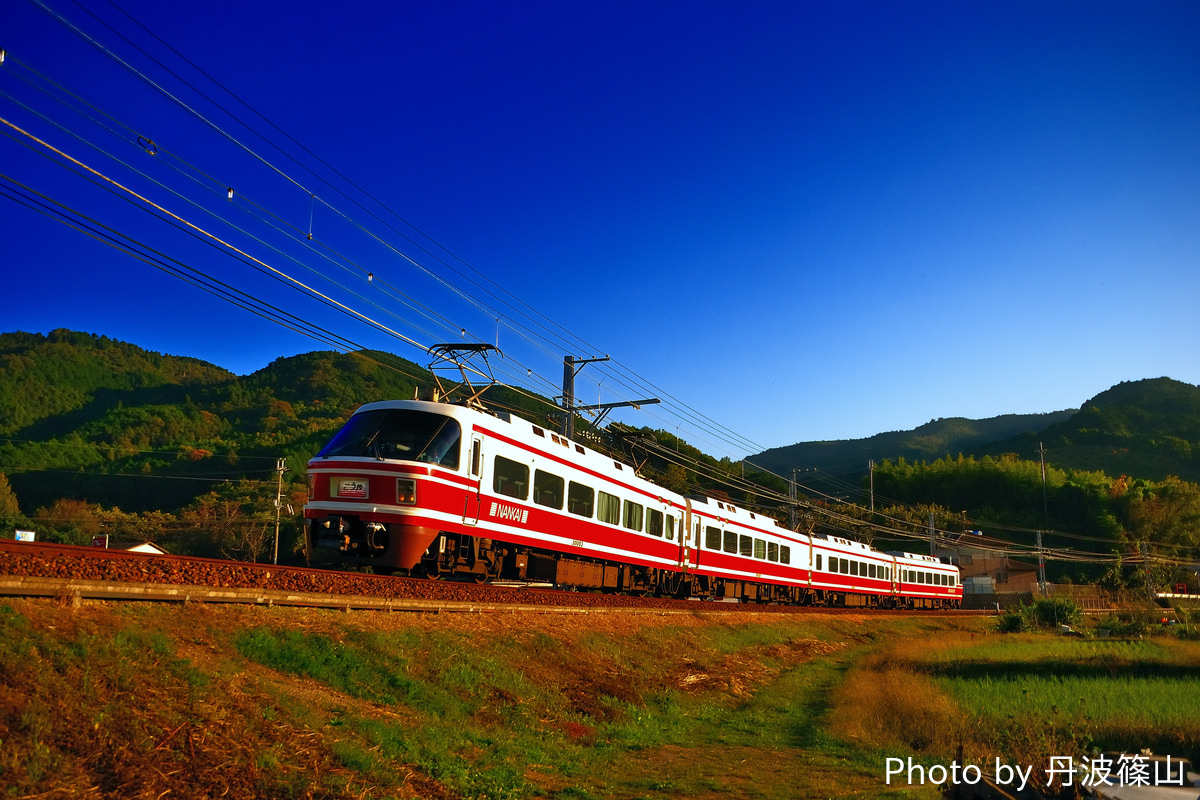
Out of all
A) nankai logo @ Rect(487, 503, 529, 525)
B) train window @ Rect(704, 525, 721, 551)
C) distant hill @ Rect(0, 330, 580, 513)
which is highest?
distant hill @ Rect(0, 330, 580, 513)

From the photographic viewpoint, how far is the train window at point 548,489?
17281 mm

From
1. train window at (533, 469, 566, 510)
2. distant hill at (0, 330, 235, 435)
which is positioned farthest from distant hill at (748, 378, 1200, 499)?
train window at (533, 469, 566, 510)

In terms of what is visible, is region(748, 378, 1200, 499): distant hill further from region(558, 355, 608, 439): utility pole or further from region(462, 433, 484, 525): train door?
A: region(462, 433, 484, 525): train door

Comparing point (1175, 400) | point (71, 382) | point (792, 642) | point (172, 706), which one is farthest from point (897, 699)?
point (1175, 400)

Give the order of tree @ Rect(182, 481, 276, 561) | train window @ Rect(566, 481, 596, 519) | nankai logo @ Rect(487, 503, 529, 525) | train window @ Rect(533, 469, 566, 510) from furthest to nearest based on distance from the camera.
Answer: tree @ Rect(182, 481, 276, 561), train window @ Rect(566, 481, 596, 519), train window @ Rect(533, 469, 566, 510), nankai logo @ Rect(487, 503, 529, 525)

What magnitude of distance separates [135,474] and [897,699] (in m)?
73.2

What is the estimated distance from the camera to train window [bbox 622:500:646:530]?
22297 mm

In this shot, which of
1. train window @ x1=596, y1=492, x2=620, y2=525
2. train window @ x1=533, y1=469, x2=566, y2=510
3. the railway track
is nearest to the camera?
the railway track

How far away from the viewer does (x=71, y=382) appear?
96.3 m

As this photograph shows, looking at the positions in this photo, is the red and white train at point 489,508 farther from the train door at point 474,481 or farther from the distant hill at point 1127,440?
the distant hill at point 1127,440

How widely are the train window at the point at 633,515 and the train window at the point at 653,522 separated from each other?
0.61 meters

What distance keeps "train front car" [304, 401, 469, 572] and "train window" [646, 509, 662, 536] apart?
33.5 feet

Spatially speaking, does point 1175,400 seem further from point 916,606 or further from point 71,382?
point 71,382

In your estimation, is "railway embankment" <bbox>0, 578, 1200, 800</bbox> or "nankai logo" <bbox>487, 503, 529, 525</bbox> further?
"nankai logo" <bbox>487, 503, 529, 525</bbox>
